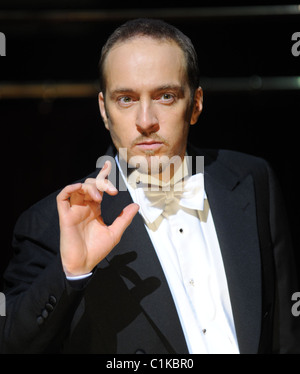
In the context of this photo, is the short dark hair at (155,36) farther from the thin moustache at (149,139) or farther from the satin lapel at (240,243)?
the satin lapel at (240,243)

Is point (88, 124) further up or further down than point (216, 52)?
further down

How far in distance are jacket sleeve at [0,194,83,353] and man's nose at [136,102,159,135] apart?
1.49 ft

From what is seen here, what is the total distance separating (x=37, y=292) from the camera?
4.75ft

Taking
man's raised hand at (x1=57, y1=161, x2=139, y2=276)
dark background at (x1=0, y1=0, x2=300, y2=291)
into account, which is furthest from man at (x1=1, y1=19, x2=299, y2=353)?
dark background at (x1=0, y1=0, x2=300, y2=291)

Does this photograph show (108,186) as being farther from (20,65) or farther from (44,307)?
(20,65)

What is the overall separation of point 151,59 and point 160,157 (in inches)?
12.8

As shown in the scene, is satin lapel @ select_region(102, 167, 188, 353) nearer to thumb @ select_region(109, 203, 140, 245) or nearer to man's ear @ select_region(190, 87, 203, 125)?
thumb @ select_region(109, 203, 140, 245)

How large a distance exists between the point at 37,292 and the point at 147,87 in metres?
0.74

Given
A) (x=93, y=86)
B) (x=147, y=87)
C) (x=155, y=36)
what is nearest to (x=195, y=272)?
(x=147, y=87)

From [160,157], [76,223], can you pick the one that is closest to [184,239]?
[160,157]

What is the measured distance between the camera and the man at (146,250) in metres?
1.42

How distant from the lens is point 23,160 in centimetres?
226

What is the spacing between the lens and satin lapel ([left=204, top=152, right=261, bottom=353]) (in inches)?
64.2

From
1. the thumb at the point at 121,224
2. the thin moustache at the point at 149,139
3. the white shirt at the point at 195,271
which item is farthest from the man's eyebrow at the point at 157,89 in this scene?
the thumb at the point at 121,224
